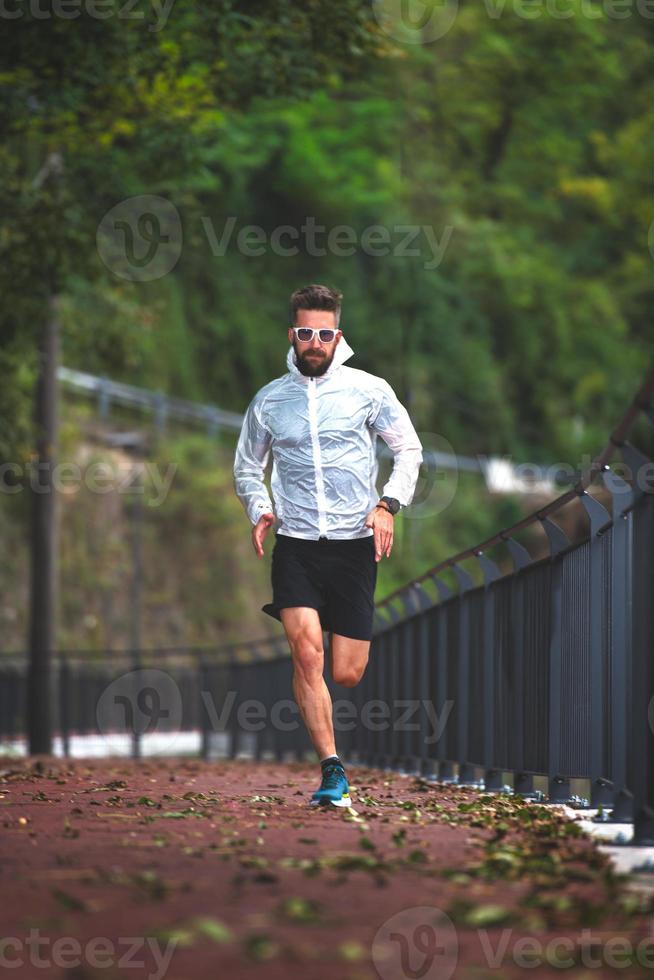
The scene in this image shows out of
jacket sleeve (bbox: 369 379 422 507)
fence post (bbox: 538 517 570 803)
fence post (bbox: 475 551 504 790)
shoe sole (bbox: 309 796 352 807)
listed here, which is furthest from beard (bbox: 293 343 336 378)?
fence post (bbox: 475 551 504 790)

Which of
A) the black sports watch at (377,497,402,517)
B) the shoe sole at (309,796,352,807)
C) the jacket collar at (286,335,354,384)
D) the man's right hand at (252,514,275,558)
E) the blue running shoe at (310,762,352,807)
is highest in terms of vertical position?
the jacket collar at (286,335,354,384)

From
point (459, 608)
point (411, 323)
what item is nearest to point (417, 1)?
point (411, 323)

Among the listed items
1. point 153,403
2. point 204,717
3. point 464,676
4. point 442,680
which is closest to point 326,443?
point 464,676

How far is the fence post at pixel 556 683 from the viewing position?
8852 mm

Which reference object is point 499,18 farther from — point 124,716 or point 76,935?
point 76,935

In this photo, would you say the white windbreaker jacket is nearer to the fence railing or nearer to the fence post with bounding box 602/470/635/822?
the fence railing

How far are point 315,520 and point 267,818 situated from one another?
4.78ft

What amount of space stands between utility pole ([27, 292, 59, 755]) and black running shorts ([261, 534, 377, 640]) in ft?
54.3

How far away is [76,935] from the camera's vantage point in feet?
15.7

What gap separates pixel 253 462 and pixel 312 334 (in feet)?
2.11

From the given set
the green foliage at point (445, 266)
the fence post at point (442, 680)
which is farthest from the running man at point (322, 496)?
the green foliage at point (445, 266)

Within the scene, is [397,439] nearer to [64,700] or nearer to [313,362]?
[313,362]

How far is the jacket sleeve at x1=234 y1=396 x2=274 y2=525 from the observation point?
8.55 metres

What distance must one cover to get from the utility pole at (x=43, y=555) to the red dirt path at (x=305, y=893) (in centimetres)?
1748
